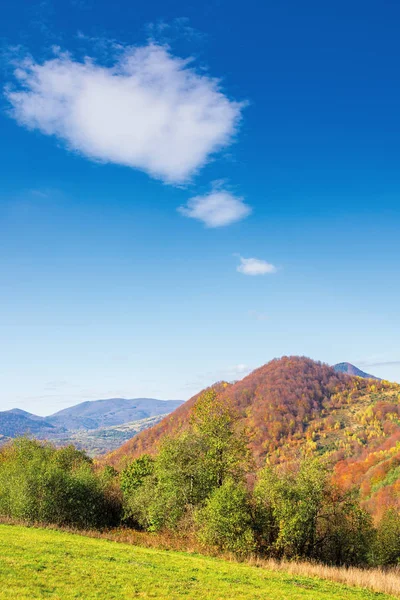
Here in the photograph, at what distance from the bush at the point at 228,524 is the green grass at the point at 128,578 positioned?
5.99m

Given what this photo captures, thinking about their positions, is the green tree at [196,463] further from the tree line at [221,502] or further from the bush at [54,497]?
the bush at [54,497]

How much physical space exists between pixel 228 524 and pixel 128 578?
58.1 feet

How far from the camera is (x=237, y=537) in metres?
36.5

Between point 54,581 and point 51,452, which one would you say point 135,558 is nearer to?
point 54,581

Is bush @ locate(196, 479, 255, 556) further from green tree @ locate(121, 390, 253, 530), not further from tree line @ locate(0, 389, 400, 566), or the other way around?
green tree @ locate(121, 390, 253, 530)

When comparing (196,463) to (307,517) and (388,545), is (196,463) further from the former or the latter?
(388,545)

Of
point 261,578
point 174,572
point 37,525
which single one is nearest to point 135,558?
point 174,572

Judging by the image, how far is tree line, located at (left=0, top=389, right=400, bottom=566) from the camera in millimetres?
38019

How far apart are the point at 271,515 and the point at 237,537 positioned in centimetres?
472

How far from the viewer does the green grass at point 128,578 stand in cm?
1794

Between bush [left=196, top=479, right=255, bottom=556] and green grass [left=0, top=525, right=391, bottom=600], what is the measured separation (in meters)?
5.99

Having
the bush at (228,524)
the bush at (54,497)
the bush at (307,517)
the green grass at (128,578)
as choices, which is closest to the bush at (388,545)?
the bush at (307,517)

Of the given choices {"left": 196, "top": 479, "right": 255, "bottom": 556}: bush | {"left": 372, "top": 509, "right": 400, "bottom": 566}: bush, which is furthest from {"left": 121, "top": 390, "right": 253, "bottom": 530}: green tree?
{"left": 372, "top": 509, "right": 400, "bottom": 566}: bush

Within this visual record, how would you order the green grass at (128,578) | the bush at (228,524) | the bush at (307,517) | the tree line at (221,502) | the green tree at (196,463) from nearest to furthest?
the green grass at (128,578) < the bush at (228,524) < the tree line at (221,502) < the bush at (307,517) < the green tree at (196,463)
